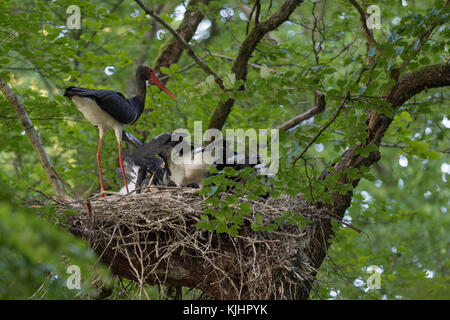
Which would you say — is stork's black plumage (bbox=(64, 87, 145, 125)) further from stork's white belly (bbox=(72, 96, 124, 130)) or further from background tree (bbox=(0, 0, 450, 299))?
background tree (bbox=(0, 0, 450, 299))

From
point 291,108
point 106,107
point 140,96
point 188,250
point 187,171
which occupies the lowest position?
point 188,250

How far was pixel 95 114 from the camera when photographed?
4254mm

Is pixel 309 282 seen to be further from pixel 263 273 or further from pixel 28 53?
pixel 28 53

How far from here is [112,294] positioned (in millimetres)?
4051

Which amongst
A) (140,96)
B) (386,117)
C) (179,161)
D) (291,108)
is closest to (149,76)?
(140,96)

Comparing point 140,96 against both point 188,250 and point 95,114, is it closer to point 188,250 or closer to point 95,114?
point 95,114

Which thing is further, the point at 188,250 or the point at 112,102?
the point at 112,102

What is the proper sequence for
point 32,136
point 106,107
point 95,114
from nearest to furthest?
point 32,136 < point 106,107 < point 95,114

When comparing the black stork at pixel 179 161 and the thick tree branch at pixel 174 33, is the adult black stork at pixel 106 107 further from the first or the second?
the thick tree branch at pixel 174 33

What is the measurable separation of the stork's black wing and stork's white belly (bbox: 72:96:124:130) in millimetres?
61

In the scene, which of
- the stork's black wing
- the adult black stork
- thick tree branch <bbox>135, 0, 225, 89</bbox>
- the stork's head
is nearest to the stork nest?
the adult black stork

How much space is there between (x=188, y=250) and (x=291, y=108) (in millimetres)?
3069

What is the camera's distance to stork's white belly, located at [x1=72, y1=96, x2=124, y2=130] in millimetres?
4074

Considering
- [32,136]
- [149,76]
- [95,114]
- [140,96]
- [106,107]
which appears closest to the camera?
[32,136]
